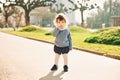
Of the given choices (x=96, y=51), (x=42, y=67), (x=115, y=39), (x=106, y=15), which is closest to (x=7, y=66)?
(x=42, y=67)

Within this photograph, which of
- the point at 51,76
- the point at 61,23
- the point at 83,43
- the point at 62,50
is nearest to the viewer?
the point at 51,76

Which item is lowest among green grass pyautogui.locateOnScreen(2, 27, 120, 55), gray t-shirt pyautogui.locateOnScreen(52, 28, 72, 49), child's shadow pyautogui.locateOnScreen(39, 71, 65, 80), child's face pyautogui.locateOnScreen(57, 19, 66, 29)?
green grass pyautogui.locateOnScreen(2, 27, 120, 55)

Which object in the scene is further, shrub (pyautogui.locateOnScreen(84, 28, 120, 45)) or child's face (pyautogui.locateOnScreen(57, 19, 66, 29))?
shrub (pyautogui.locateOnScreen(84, 28, 120, 45))

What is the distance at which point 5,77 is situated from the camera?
7.21 meters

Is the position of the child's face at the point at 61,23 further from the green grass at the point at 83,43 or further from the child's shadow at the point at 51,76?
the green grass at the point at 83,43

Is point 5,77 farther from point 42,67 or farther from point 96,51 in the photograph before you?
point 96,51

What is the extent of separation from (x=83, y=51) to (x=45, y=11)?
99.7 meters

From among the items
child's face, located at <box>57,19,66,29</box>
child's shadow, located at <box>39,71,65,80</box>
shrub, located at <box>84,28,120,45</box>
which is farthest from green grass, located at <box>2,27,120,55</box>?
child's shadow, located at <box>39,71,65,80</box>

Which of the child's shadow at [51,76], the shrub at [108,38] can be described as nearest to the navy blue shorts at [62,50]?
the child's shadow at [51,76]

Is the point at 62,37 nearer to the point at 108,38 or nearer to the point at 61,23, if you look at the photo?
the point at 61,23

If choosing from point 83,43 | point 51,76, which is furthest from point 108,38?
point 51,76

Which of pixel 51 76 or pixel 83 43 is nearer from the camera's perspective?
pixel 51 76

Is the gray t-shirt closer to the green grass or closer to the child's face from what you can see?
the child's face

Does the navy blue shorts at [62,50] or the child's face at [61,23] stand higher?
the child's face at [61,23]
